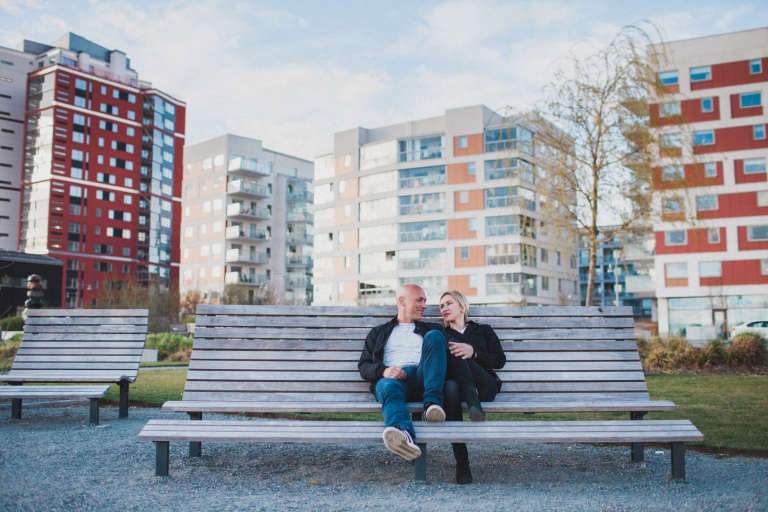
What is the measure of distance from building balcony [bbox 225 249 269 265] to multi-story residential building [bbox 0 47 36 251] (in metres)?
25.2

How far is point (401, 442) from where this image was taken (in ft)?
14.1

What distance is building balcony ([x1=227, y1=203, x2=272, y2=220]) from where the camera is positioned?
73.6 meters

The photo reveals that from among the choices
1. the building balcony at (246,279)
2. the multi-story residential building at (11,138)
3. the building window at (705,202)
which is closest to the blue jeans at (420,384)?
the building window at (705,202)

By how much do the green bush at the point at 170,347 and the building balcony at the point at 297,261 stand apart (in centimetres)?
5472

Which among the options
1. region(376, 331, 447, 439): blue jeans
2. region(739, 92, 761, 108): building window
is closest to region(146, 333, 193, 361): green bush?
region(376, 331, 447, 439): blue jeans

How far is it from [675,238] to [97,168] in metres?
63.1

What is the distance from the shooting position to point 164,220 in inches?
3270

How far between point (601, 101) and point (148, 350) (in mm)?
15450

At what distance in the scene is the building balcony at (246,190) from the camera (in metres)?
73.5

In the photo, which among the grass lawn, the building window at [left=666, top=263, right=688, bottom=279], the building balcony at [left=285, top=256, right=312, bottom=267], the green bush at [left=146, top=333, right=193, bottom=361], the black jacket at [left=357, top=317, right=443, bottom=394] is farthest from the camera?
the building balcony at [left=285, top=256, right=312, bottom=267]

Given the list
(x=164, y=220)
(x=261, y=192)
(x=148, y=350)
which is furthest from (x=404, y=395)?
(x=164, y=220)

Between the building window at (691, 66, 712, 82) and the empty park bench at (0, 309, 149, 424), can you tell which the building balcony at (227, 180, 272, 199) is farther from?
the empty park bench at (0, 309, 149, 424)

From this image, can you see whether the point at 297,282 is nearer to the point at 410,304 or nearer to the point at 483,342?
the point at 410,304

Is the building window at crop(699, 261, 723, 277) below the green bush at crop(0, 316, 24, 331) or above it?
above
